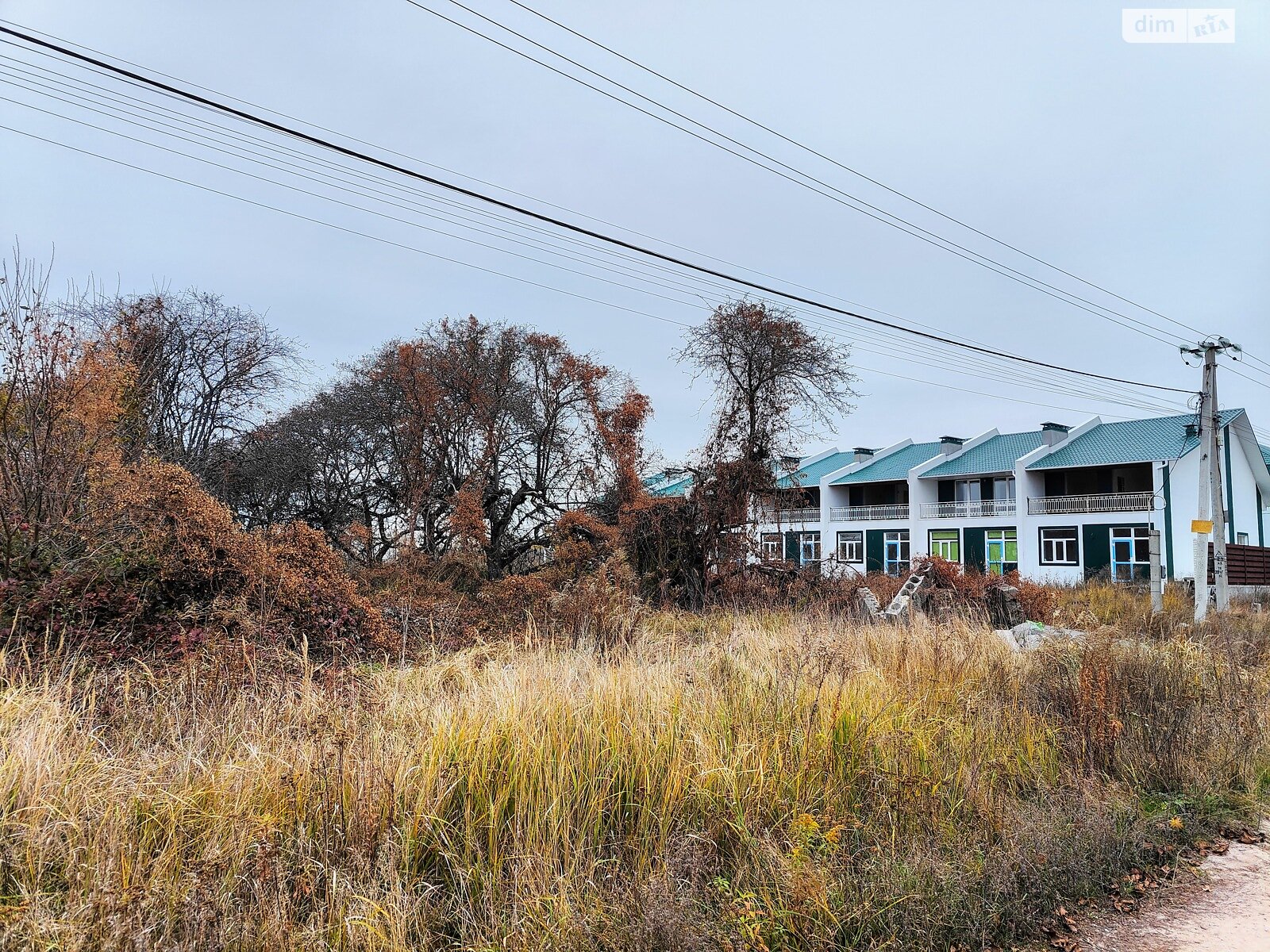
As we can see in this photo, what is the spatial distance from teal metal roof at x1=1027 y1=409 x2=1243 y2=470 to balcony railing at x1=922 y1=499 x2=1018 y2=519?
107 inches

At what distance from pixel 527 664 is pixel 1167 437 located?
40.8m

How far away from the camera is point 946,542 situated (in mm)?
43688

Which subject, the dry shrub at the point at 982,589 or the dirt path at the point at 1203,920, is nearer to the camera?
the dirt path at the point at 1203,920

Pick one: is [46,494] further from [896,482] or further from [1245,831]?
[896,482]

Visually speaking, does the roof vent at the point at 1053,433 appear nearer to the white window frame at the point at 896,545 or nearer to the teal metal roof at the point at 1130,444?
the teal metal roof at the point at 1130,444

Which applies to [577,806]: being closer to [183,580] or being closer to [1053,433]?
[183,580]

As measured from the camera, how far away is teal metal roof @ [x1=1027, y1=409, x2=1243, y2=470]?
120 feet

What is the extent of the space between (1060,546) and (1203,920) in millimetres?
38820

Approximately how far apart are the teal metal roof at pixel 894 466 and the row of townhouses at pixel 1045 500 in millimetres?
91

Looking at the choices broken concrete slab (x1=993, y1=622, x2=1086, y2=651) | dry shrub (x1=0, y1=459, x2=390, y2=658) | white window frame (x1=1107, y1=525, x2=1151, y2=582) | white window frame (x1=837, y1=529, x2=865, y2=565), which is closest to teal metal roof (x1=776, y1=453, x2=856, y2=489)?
white window frame (x1=837, y1=529, x2=865, y2=565)


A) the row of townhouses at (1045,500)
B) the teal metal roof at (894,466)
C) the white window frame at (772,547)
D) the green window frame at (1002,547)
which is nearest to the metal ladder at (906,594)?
the white window frame at (772,547)

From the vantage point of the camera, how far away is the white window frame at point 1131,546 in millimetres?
Result: 35906

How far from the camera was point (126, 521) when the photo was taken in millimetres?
10047

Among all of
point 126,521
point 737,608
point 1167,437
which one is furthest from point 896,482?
point 126,521
